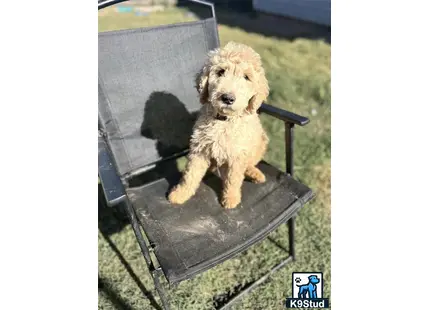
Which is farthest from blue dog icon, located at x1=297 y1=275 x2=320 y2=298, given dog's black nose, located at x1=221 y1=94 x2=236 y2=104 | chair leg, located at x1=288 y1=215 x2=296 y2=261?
dog's black nose, located at x1=221 y1=94 x2=236 y2=104

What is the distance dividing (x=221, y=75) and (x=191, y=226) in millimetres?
835

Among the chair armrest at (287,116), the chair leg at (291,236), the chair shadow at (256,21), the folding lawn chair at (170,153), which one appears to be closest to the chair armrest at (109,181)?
the folding lawn chair at (170,153)

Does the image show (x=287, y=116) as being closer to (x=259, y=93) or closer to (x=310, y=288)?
(x=259, y=93)

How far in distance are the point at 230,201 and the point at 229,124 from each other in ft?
1.52

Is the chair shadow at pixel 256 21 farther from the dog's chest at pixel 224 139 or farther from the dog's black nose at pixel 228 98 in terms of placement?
the dog's black nose at pixel 228 98

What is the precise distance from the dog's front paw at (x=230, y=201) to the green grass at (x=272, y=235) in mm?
630

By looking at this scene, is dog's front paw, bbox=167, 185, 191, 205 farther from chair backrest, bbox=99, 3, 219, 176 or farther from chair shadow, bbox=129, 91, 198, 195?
chair backrest, bbox=99, 3, 219, 176

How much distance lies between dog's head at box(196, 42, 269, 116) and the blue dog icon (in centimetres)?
126

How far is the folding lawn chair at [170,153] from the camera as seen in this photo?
5.44 feet

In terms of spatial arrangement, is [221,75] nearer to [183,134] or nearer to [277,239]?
[183,134]

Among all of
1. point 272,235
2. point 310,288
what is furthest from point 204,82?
point 310,288

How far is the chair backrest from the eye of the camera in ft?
6.40

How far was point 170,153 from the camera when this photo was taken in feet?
7.43
